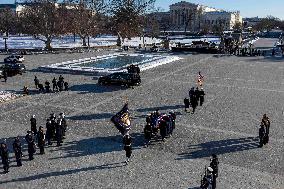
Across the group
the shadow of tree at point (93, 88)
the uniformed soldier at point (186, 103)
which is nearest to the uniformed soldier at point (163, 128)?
the uniformed soldier at point (186, 103)

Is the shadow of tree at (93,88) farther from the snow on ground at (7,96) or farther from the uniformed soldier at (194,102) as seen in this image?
the uniformed soldier at (194,102)

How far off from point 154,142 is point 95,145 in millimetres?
2356

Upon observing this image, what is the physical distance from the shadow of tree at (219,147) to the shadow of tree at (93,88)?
1174cm

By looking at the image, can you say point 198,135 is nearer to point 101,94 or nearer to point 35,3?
point 101,94

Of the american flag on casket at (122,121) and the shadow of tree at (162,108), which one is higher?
the american flag on casket at (122,121)

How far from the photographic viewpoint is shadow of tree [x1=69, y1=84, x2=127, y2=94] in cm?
2491

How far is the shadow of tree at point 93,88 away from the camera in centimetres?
2491

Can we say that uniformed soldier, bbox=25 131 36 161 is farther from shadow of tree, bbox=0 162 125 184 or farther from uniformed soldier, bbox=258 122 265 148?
uniformed soldier, bbox=258 122 265 148

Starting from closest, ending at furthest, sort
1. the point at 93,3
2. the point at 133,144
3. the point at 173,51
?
the point at 133,144 → the point at 173,51 → the point at 93,3

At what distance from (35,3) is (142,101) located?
41.8m

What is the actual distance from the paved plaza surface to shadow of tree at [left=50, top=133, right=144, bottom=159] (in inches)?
1.5

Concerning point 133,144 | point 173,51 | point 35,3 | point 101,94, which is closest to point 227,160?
point 133,144

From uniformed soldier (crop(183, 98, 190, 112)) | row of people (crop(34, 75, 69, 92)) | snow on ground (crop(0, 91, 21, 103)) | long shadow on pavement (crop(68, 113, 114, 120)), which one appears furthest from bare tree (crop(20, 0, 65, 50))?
uniformed soldier (crop(183, 98, 190, 112))

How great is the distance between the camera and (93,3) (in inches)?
2675
